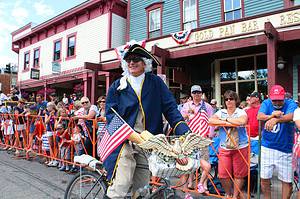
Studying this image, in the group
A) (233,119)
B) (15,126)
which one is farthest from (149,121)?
(15,126)

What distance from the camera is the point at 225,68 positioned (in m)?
11.6

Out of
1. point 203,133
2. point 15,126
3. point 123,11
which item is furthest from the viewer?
point 123,11

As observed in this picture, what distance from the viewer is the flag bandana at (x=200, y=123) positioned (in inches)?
189

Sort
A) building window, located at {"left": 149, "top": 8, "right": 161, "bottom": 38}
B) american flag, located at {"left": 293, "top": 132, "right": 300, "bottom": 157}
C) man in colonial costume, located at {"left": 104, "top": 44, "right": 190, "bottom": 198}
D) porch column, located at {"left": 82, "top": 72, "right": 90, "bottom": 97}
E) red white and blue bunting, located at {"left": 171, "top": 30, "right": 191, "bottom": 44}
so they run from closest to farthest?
man in colonial costume, located at {"left": 104, "top": 44, "right": 190, "bottom": 198} < american flag, located at {"left": 293, "top": 132, "right": 300, "bottom": 157} < red white and blue bunting, located at {"left": 171, "top": 30, "right": 191, "bottom": 44} < building window, located at {"left": 149, "top": 8, "right": 161, "bottom": 38} < porch column, located at {"left": 82, "top": 72, "right": 90, "bottom": 97}

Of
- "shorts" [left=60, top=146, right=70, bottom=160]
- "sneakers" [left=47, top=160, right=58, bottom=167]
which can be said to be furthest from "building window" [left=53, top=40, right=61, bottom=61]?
"shorts" [left=60, top=146, right=70, bottom=160]

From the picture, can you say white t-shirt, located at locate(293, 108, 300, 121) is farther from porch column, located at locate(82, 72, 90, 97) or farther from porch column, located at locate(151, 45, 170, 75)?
porch column, located at locate(82, 72, 90, 97)

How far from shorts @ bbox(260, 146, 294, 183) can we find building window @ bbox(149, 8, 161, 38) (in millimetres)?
11040

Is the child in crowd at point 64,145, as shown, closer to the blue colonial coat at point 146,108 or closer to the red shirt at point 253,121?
the red shirt at point 253,121

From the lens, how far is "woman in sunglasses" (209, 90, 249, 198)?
3.93 meters

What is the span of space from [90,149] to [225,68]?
7.47 metres

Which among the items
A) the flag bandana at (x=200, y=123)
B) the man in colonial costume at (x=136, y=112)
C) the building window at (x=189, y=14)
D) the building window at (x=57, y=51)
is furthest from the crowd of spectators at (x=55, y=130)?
the building window at (x=57, y=51)

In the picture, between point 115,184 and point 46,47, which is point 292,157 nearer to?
point 115,184

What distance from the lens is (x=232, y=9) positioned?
37.2 ft

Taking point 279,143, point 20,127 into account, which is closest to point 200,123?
point 279,143
